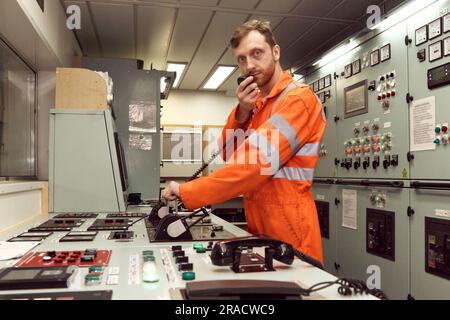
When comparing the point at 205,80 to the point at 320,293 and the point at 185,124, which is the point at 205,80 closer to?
the point at 185,124

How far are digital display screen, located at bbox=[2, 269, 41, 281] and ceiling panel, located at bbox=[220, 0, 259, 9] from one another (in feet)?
9.90

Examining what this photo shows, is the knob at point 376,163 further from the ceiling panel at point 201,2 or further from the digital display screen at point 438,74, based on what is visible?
the ceiling panel at point 201,2

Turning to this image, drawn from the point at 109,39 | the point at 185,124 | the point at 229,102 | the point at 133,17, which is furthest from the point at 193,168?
the point at 133,17

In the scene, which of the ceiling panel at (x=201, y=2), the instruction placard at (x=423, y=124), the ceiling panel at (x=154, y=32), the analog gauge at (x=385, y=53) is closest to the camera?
the instruction placard at (x=423, y=124)

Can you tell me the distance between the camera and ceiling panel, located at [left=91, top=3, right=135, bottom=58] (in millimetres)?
3617

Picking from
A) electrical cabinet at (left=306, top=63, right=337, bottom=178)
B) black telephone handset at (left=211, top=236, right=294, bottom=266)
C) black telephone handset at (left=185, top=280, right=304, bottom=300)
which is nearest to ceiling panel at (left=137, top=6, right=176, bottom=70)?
electrical cabinet at (left=306, top=63, right=337, bottom=178)

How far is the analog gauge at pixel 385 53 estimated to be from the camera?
114 inches

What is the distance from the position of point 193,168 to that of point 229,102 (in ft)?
4.82

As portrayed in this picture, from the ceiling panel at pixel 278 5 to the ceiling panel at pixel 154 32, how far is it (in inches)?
32.5

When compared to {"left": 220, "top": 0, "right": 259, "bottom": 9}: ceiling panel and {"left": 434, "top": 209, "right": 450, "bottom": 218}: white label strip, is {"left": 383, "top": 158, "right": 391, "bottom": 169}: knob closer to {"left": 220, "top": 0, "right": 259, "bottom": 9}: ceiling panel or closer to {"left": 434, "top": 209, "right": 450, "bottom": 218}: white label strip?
{"left": 434, "top": 209, "right": 450, "bottom": 218}: white label strip

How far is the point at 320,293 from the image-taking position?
2.78 ft

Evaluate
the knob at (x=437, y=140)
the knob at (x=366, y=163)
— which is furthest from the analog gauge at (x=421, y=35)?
the knob at (x=366, y=163)

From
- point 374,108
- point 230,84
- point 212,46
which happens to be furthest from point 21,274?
point 230,84

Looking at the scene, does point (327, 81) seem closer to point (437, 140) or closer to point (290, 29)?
point (290, 29)
